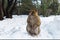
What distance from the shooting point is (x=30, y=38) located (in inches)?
118

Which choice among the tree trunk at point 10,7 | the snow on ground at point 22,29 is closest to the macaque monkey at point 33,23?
the snow on ground at point 22,29

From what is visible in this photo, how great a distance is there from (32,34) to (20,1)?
5.46 ft

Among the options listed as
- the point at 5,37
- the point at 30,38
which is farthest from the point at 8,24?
the point at 30,38

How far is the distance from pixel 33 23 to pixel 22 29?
1.65ft

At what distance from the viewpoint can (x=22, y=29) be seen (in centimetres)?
335

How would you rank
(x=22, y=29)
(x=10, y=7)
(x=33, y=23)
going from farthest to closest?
(x=10, y=7) < (x=22, y=29) < (x=33, y=23)

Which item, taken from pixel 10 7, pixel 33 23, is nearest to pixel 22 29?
pixel 33 23

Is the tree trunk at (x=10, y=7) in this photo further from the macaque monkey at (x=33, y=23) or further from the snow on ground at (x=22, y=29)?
the macaque monkey at (x=33, y=23)

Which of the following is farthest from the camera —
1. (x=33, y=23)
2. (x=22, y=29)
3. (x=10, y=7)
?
(x=10, y=7)

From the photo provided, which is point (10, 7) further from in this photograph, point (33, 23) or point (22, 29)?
point (33, 23)

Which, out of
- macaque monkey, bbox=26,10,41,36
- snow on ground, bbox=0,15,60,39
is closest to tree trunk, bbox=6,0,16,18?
snow on ground, bbox=0,15,60,39

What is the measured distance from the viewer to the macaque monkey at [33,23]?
287 centimetres

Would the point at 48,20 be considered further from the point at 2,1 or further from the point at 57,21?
the point at 2,1

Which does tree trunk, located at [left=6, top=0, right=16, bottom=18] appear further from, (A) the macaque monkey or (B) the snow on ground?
(A) the macaque monkey
